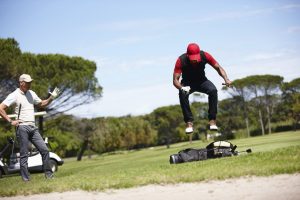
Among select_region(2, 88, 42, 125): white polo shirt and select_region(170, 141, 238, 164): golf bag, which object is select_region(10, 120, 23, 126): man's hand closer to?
select_region(2, 88, 42, 125): white polo shirt

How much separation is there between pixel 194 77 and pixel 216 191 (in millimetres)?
3888

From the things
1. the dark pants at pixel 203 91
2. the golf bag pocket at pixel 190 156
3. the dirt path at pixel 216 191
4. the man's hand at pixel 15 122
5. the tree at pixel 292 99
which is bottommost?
the dirt path at pixel 216 191

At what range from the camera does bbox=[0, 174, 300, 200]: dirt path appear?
195 inches

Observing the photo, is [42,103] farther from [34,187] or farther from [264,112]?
[264,112]

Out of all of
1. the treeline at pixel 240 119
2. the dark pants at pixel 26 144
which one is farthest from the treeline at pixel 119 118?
the dark pants at pixel 26 144

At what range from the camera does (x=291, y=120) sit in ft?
209

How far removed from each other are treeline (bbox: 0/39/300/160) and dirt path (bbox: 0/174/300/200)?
25.3 m

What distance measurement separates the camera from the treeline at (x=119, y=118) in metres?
33.7

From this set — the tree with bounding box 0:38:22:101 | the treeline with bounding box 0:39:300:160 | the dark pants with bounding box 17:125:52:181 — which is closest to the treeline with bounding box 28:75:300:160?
the treeline with bounding box 0:39:300:160

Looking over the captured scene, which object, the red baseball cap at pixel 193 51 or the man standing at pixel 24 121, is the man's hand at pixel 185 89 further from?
the man standing at pixel 24 121

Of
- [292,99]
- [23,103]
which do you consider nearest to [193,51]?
[23,103]

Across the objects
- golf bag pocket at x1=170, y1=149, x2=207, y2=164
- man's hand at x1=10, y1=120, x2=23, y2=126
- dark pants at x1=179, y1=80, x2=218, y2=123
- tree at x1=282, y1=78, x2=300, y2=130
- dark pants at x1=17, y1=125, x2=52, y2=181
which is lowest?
golf bag pocket at x1=170, y1=149, x2=207, y2=164

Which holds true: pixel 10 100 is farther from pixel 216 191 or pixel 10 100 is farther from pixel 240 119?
pixel 240 119

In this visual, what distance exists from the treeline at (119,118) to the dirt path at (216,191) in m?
25.3
